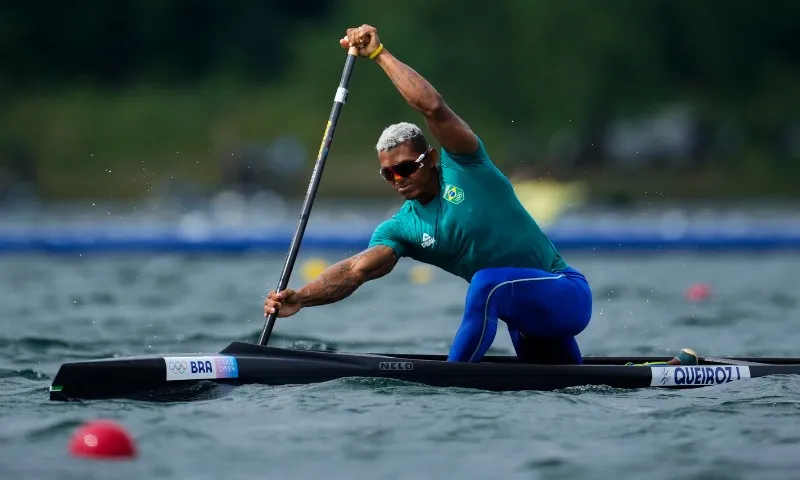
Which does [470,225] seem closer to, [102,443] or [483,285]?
[483,285]

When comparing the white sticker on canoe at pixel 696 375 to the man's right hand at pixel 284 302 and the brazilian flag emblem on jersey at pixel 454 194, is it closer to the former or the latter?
the brazilian flag emblem on jersey at pixel 454 194

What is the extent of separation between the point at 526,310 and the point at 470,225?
0.60 meters

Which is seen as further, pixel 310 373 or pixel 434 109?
pixel 310 373

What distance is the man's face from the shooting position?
24.4 ft

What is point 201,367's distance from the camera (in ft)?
24.2

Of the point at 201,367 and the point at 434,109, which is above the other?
the point at 434,109

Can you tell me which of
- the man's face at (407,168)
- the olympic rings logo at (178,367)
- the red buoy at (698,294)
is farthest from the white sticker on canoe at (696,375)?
the red buoy at (698,294)

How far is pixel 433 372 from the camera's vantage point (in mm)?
7484

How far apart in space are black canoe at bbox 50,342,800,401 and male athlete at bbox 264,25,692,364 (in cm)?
20

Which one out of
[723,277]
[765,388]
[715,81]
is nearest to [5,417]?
[765,388]

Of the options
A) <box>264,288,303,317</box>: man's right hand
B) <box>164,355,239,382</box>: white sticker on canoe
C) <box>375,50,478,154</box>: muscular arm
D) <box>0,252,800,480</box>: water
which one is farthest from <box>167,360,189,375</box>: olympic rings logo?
<box>375,50,478,154</box>: muscular arm

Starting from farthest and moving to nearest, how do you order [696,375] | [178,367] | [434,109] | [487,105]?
[487,105] < [696,375] < [178,367] < [434,109]

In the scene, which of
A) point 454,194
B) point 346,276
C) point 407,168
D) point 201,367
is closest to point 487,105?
point 346,276

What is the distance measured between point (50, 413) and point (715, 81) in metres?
33.0
